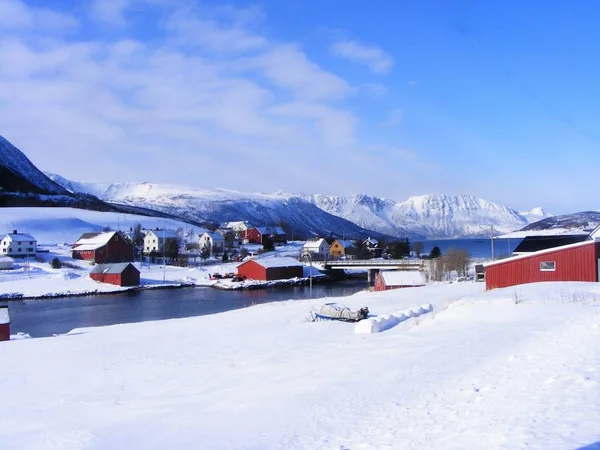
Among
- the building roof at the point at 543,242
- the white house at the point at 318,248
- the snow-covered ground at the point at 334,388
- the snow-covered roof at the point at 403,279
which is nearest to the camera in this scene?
the snow-covered ground at the point at 334,388

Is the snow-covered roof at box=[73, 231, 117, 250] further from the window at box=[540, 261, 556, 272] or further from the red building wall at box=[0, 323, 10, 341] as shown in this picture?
the window at box=[540, 261, 556, 272]

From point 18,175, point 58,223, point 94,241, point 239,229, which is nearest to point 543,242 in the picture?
point 94,241

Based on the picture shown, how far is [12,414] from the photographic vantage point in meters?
9.77

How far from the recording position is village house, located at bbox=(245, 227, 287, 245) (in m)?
122

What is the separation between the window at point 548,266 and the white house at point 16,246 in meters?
68.8

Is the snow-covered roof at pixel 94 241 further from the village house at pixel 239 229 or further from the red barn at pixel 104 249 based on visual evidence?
the village house at pixel 239 229

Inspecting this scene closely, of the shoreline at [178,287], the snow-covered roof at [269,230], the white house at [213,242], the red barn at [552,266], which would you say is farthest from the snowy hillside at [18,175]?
the red barn at [552,266]

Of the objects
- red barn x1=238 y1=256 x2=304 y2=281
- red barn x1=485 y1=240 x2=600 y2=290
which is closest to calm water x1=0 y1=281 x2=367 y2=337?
red barn x1=238 y1=256 x2=304 y2=281

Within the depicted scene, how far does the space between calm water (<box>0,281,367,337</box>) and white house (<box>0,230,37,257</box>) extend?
29005mm

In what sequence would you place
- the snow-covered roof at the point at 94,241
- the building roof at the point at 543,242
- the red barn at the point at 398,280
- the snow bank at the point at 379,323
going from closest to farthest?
1. the snow bank at the point at 379,323
2. the building roof at the point at 543,242
3. the red barn at the point at 398,280
4. the snow-covered roof at the point at 94,241

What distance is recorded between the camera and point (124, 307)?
Answer: 41938 millimetres

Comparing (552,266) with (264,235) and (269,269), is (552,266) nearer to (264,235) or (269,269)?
(269,269)

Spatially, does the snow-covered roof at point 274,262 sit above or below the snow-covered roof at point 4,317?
above

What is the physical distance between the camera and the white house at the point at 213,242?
325 ft
